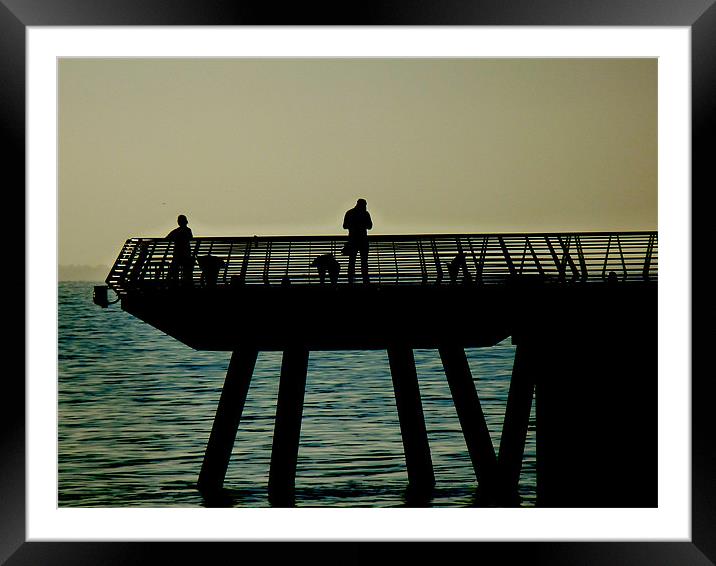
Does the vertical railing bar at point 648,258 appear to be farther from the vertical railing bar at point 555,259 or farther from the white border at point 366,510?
the white border at point 366,510

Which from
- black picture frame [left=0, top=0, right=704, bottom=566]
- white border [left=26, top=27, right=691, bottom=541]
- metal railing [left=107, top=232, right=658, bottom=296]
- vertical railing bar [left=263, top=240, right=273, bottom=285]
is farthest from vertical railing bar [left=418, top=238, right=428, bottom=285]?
black picture frame [left=0, top=0, right=704, bottom=566]

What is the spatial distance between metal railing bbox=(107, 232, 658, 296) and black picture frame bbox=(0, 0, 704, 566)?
32.6 feet

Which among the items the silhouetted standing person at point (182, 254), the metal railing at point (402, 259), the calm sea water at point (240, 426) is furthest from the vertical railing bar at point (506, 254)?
the calm sea water at point (240, 426)

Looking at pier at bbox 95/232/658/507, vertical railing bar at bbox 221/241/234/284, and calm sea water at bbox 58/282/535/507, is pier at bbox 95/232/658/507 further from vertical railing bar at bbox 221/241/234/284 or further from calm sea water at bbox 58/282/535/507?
calm sea water at bbox 58/282/535/507

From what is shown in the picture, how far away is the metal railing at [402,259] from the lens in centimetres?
1809

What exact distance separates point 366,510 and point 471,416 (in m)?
12.4

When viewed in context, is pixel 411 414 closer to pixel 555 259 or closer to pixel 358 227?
pixel 555 259

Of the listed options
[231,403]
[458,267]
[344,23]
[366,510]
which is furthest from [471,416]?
[344,23]

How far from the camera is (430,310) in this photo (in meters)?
18.7

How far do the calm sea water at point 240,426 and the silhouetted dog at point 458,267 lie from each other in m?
6.30

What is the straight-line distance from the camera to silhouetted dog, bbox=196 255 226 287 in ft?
59.7
